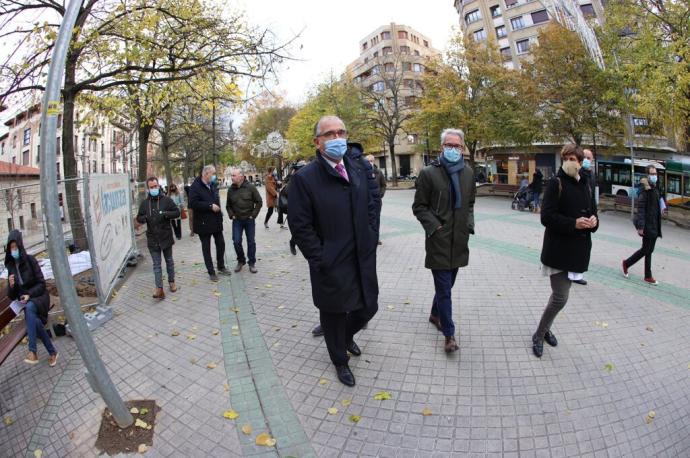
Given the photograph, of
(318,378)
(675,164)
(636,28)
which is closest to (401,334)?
(318,378)

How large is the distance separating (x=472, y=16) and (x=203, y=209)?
168ft

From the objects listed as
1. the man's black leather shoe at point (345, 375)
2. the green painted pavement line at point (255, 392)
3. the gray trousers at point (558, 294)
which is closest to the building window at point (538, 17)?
the gray trousers at point (558, 294)

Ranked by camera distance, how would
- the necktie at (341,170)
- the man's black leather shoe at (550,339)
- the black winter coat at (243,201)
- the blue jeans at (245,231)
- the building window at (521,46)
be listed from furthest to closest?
the building window at (521,46) < the blue jeans at (245,231) < the black winter coat at (243,201) < the man's black leather shoe at (550,339) < the necktie at (341,170)

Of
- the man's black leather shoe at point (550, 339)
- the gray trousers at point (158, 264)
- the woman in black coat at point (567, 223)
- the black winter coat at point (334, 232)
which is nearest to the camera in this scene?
the black winter coat at point (334, 232)

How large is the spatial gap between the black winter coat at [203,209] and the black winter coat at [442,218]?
13.1 ft

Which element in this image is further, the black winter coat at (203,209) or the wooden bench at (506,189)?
the wooden bench at (506,189)

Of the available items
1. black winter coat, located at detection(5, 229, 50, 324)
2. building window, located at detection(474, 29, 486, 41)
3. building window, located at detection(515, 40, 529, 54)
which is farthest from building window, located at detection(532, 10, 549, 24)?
black winter coat, located at detection(5, 229, 50, 324)

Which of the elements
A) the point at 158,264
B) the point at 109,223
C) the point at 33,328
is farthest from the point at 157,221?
the point at 33,328

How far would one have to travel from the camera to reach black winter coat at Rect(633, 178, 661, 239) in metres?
5.90

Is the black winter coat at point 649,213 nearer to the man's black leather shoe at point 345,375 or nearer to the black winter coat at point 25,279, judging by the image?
the man's black leather shoe at point 345,375

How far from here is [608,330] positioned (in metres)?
4.23

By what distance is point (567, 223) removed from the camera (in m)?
3.37

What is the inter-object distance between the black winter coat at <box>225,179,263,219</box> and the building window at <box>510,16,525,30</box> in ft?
149

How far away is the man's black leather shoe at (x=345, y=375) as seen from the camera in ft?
10.8
